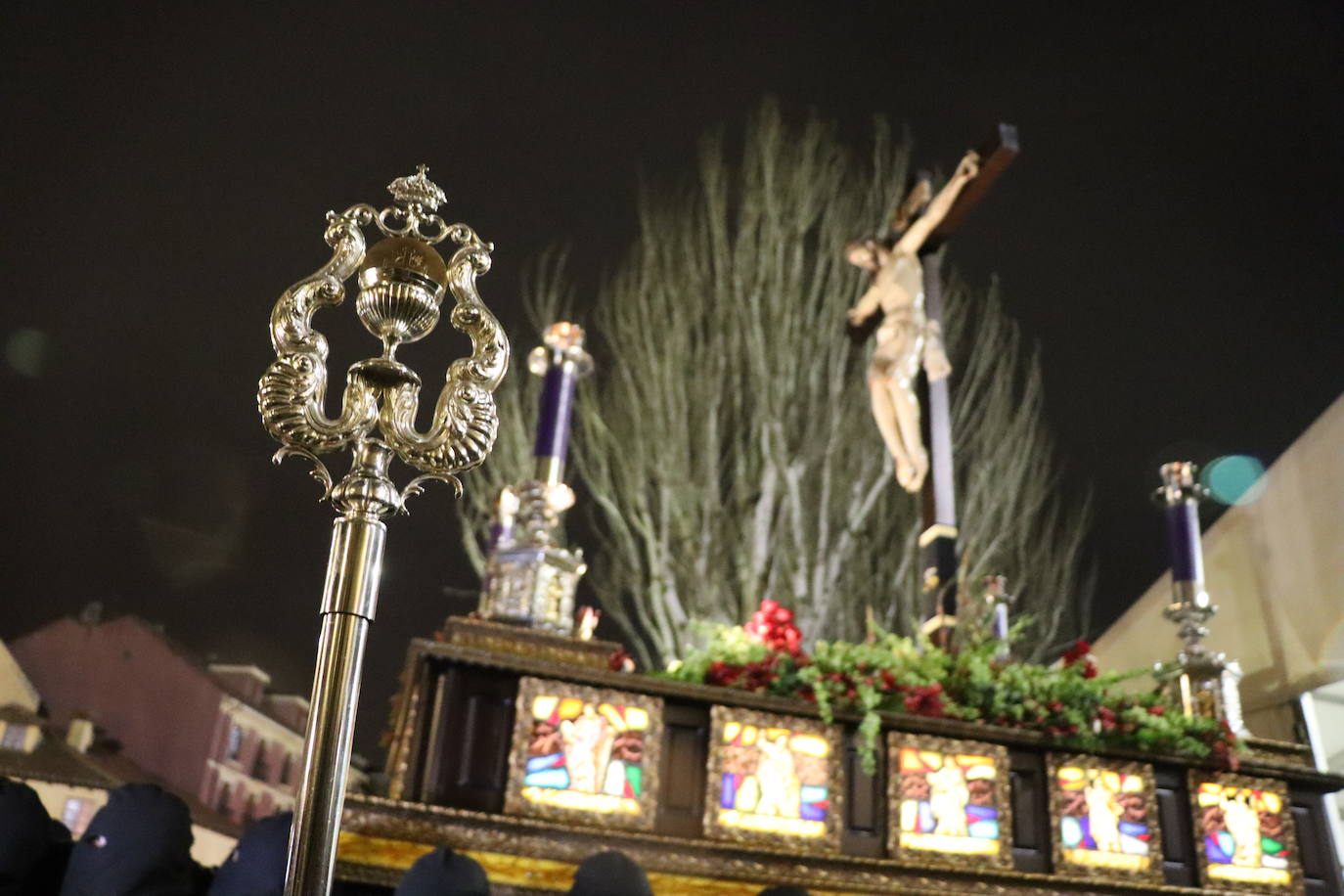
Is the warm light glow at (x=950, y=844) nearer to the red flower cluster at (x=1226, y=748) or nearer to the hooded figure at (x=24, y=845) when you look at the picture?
the red flower cluster at (x=1226, y=748)

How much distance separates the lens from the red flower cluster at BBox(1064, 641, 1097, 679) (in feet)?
13.9

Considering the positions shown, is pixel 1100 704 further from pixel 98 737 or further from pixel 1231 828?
pixel 98 737

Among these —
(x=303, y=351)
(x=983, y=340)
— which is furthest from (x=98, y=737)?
(x=983, y=340)

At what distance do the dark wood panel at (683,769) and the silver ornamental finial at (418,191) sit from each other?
2.09m

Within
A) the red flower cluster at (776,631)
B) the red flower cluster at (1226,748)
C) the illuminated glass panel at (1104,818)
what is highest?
the red flower cluster at (776,631)

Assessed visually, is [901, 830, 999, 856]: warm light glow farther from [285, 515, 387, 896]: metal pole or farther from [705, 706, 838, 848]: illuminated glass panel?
[285, 515, 387, 896]: metal pole

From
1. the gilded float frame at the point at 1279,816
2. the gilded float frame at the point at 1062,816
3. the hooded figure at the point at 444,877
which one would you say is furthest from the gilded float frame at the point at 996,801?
the hooded figure at the point at 444,877

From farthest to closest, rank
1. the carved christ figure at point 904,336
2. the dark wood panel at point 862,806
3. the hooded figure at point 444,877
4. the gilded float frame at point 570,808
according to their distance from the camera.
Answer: the carved christ figure at point 904,336
the dark wood panel at point 862,806
the gilded float frame at point 570,808
the hooded figure at point 444,877

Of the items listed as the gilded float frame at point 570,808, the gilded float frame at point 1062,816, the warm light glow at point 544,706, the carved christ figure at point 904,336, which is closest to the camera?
the gilded float frame at point 570,808

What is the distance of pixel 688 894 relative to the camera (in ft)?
11.0

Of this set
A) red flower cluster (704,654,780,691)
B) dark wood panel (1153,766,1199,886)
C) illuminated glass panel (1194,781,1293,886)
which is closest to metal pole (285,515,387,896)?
red flower cluster (704,654,780,691)

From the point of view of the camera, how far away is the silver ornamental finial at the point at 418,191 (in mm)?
1832

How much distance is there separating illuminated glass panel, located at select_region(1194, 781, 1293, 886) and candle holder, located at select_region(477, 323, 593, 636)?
88.8 inches

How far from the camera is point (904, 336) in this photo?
5.63 metres
